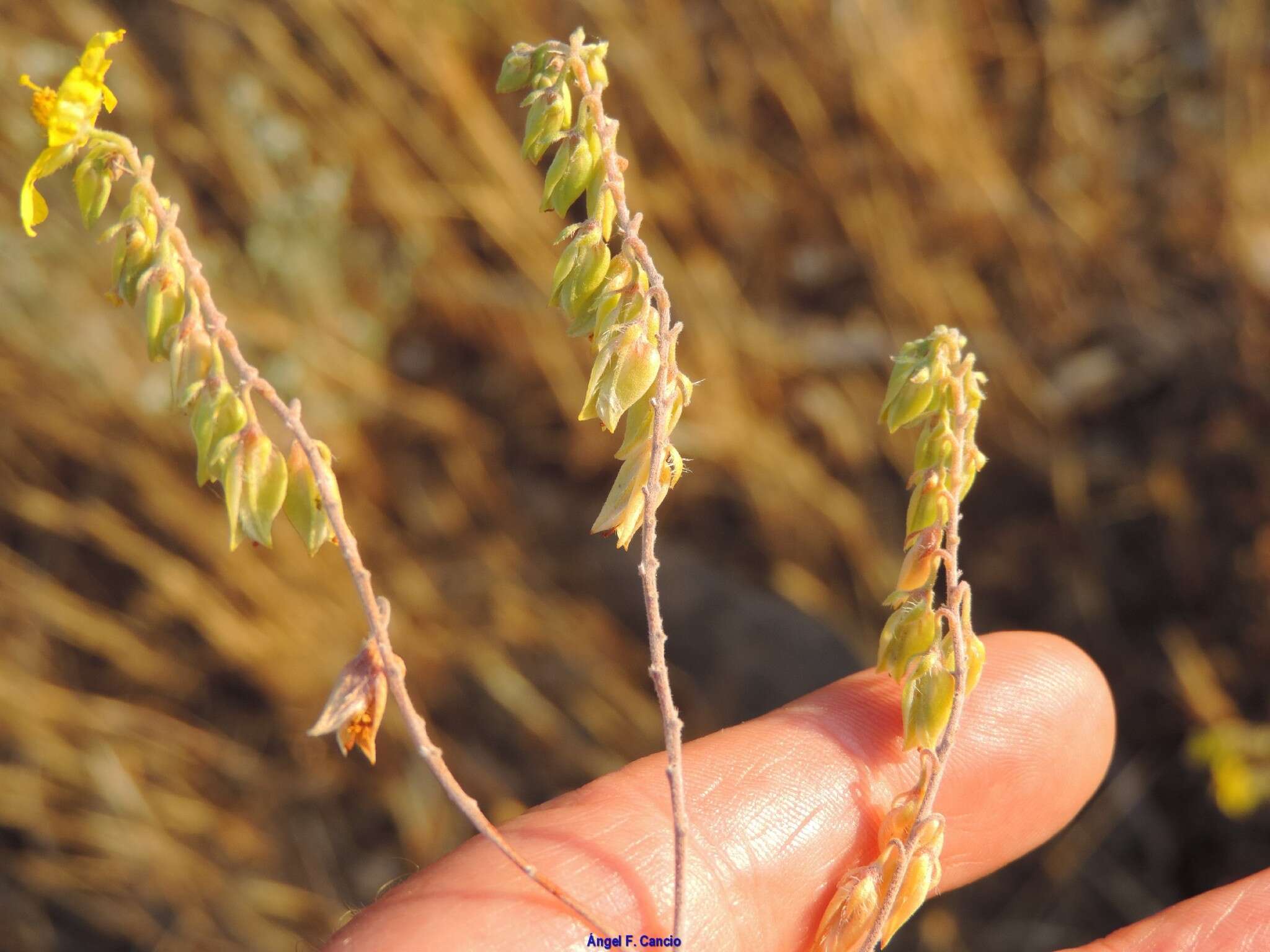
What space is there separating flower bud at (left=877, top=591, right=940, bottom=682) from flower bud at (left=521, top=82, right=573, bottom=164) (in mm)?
902

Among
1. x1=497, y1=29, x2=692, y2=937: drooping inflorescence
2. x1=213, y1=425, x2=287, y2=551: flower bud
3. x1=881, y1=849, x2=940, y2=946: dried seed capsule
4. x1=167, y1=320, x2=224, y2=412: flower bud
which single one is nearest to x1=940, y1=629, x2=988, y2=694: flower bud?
x1=881, y1=849, x2=940, y2=946: dried seed capsule

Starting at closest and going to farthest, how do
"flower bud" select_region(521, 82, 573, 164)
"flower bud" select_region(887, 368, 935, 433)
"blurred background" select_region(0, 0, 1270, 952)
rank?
"flower bud" select_region(521, 82, 573, 164)
"flower bud" select_region(887, 368, 935, 433)
"blurred background" select_region(0, 0, 1270, 952)

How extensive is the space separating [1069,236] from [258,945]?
3.49 m

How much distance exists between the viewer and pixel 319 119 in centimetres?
342

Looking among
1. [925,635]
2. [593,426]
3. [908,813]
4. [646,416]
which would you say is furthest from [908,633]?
[593,426]

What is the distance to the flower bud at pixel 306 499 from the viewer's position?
4.34ft

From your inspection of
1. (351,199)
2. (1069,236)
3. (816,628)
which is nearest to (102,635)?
(351,199)

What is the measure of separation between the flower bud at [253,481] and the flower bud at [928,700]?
1.00 m

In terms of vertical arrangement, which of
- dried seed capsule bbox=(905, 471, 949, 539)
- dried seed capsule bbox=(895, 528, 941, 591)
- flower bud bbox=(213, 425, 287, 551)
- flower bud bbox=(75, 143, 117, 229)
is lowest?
dried seed capsule bbox=(895, 528, 941, 591)

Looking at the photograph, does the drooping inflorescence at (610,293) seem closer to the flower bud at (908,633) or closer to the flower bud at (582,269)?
the flower bud at (582,269)

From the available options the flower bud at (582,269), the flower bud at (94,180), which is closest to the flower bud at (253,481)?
the flower bud at (94,180)

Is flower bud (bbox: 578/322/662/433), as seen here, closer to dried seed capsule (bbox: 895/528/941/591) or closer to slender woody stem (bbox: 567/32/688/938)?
slender woody stem (bbox: 567/32/688/938)

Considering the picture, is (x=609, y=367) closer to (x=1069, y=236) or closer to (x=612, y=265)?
(x=612, y=265)

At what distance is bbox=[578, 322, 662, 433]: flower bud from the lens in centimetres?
134
